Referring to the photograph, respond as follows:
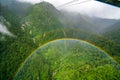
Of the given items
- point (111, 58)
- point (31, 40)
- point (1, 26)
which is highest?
point (1, 26)

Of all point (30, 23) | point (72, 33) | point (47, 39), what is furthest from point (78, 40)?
point (30, 23)

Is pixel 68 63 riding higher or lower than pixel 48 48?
lower

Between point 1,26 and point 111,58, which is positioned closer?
point 1,26

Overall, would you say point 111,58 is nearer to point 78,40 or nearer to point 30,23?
point 78,40

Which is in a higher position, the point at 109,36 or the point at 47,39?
the point at 47,39

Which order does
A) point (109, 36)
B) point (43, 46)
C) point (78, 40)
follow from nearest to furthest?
point (43, 46) < point (78, 40) < point (109, 36)

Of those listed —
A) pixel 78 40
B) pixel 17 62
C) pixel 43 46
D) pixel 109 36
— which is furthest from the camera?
pixel 109 36

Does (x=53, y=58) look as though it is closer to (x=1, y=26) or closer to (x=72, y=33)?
(x=72, y=33)

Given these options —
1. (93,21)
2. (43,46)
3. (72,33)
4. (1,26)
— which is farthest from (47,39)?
(93,21)
